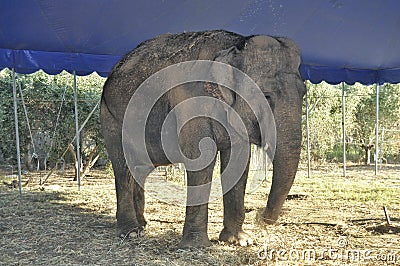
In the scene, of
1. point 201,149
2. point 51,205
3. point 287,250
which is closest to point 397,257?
point 287,250

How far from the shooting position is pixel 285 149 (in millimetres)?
3598

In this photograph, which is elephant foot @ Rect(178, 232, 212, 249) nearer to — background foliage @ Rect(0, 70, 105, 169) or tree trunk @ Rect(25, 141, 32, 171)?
background foliage @ Rect(0, 70, 105, 169)

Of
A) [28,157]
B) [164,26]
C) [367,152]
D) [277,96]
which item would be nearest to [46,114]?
[28,157]

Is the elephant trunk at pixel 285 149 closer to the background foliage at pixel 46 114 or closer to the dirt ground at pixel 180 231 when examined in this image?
the dirt ground at pixel 180 231

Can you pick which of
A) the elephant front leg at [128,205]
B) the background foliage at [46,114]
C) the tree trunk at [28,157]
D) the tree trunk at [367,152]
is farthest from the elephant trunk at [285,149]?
the tree trunk at [367,152]

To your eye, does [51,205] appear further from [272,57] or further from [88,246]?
[272,57]

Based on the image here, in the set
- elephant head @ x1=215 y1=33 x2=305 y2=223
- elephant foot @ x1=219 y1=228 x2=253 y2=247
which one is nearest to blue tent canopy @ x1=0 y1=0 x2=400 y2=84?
elephant head @ x1=215 y1=33 x2=305 y2=223

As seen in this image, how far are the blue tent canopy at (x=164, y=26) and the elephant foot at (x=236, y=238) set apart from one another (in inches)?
126

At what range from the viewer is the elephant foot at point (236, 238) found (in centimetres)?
440

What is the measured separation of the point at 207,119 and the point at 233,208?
0.99 metres

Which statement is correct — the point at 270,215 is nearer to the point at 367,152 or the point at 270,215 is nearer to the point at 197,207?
the point at 197,207

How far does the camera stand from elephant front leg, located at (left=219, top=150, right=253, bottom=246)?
4434 millimetres

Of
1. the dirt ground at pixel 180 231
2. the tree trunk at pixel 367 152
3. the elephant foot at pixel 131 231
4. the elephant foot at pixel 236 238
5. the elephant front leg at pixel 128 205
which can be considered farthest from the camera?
the tree trunk at pixel 367 152

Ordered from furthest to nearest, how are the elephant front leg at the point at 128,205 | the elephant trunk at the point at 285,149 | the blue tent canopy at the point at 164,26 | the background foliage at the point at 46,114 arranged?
1. the background foliage at the point at 46,114
2. the blue tent canopy at the point at 164,26
3. the elephant front leg at the point at 128,205
4. the elephant trunk at the point at 285,149
